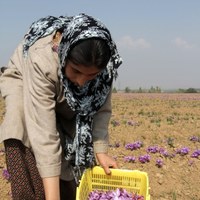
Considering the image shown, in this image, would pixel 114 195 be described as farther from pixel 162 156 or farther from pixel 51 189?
pixel 162 156

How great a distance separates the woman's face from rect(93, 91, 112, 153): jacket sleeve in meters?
0.48

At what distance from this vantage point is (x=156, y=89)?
4906 cm

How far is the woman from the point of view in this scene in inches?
90.1

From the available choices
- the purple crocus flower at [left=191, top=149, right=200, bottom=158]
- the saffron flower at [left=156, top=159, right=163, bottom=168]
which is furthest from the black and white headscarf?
the purple crocus flower at [left=191, top=149, right=200, bottom=158]

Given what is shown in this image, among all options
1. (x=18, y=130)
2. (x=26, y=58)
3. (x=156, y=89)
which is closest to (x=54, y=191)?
(x=18, y=130)

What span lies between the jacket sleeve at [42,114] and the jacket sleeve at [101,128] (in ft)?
1.71

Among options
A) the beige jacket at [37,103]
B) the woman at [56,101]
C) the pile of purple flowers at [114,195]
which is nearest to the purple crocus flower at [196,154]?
the woman at [56,101]

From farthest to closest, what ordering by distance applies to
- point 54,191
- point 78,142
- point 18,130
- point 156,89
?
point 156,89
point 78,142
point 18,130
point 54,191

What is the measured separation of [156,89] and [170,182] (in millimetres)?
43922

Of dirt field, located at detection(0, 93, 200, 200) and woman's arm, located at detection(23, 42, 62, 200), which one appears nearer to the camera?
woman's arm, located at detection(23, 42, 62, 200)

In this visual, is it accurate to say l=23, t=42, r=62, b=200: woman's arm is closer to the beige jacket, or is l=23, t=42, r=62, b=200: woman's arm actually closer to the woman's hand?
the beige jacket

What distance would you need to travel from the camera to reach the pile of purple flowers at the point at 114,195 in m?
2.72

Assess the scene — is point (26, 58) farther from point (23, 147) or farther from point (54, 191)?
point (54, 191)

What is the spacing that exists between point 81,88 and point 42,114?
12.0 inches
